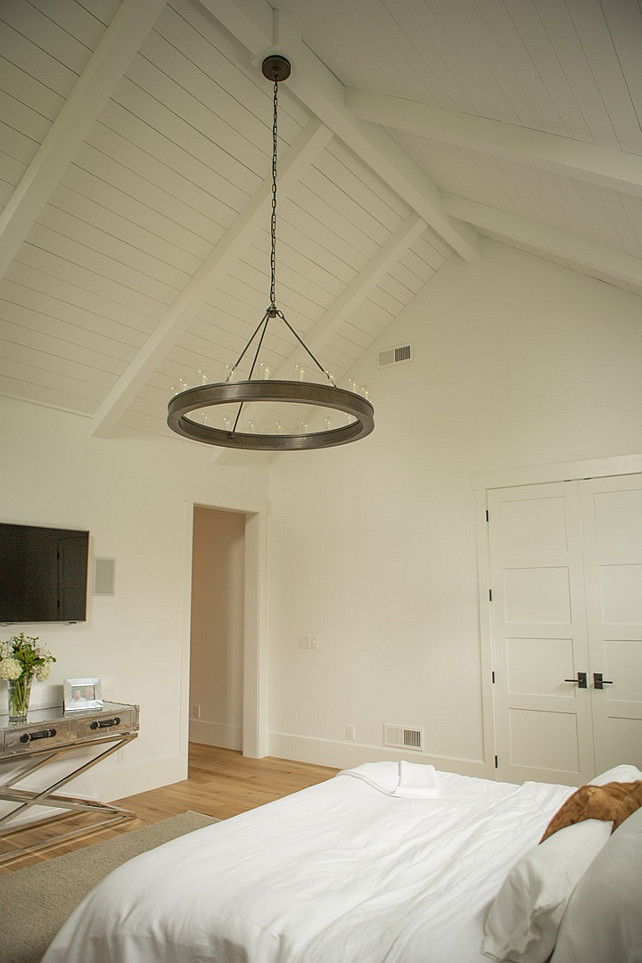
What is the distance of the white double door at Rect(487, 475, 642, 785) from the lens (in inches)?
178

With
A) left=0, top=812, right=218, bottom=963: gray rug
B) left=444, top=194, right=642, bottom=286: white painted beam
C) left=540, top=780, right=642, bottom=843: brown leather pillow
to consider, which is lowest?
left=0, top=812, right=218, bottom=963: gray rug

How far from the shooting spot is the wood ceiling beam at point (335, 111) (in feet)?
10.8

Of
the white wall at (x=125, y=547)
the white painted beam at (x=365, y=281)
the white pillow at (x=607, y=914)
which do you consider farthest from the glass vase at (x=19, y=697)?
the white pillow at (x=607, y=914)

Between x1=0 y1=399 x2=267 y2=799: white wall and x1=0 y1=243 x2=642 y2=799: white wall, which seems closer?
x1=0 y1=399 x2=267 y2=799: white wall

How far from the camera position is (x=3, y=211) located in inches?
139

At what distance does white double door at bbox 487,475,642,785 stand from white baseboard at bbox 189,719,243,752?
2703mm

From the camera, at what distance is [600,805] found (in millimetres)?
2062

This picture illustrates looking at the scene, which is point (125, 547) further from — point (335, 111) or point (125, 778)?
point (335, 111)

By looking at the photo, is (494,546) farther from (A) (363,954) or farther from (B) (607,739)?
(A) (363,954)

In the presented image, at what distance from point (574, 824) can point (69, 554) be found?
12.3 feet

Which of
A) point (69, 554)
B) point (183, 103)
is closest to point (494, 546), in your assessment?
point (69, 554)

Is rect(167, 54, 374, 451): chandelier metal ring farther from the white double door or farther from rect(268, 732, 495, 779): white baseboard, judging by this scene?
rect(268, 732, 495, 779): white baseboard

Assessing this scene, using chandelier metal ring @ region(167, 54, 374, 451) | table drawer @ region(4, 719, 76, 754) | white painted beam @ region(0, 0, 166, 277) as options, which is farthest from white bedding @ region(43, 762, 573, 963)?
white painted beam @ region(0, 0, 166, 277)

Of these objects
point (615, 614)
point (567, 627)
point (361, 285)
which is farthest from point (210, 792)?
point (361, 285)
